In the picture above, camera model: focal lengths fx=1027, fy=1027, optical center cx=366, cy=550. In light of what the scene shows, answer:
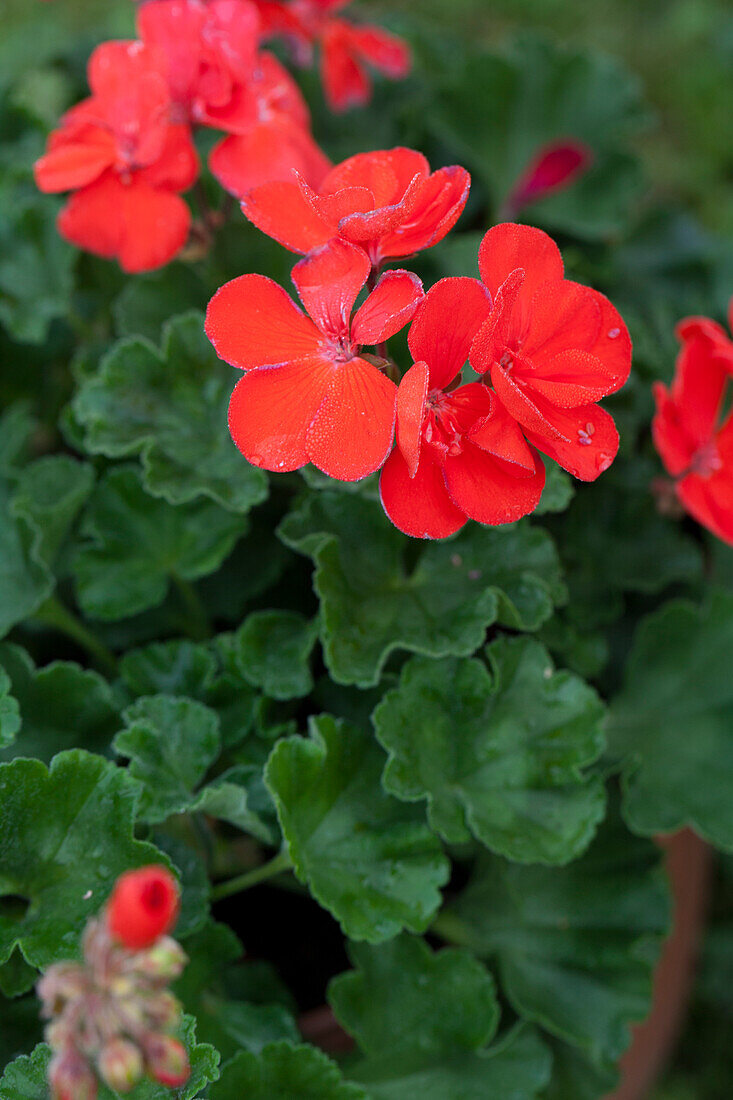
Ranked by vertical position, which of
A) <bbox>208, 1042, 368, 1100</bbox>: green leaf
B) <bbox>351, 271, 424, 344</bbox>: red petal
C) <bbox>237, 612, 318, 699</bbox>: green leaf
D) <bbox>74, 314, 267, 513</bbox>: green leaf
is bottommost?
<bbox>208, 1042, 368, 1100</bbox>: green leaf

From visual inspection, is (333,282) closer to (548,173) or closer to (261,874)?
(261,874)

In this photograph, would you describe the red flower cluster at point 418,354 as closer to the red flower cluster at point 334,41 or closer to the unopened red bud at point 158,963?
the unopened red bud at point 158,963

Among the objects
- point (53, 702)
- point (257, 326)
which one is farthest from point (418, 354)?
point (53, 702)

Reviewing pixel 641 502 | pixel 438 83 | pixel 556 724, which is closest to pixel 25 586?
pixel 556 724

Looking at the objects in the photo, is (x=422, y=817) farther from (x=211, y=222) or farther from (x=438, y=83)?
(x=438, y=83)

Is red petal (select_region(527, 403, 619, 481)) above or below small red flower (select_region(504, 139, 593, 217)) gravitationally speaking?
above

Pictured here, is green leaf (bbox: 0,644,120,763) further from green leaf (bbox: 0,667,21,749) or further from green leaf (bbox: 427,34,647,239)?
green leaf (bbox: 427,34,647,239)

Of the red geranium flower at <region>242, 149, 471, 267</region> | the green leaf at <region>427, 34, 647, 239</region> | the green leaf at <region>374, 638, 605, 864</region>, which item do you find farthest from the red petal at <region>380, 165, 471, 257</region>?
the green leaf at <region>427, 34, 647, 239</region>

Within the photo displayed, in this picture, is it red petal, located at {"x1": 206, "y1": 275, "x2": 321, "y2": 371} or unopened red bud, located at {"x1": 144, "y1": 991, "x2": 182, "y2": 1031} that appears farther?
red petal, located at {"x1": 206, "y1": 275, "x2": 321, "y2": 371}

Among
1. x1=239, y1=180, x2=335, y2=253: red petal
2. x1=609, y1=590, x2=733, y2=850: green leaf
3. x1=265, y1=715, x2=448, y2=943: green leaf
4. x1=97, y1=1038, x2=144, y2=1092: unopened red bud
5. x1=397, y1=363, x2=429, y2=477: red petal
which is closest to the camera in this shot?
x1=97, y1=1038, x2=144, y2=1092: unopened red bud
